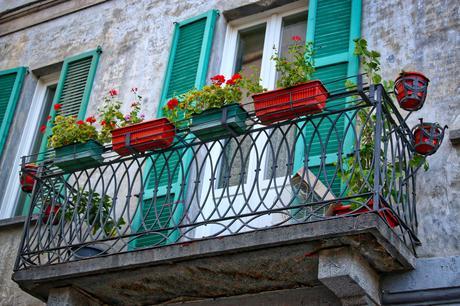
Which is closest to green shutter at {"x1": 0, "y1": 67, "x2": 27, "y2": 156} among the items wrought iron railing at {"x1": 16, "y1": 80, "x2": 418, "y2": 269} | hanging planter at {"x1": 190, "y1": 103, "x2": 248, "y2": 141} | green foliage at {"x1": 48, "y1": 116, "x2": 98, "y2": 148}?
wrought iron railing at {"x1": 16, "y1": 80, "x2": 418, "y2": 269}

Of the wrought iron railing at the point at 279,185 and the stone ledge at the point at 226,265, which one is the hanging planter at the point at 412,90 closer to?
the wrought iron railing at the point at 279,185

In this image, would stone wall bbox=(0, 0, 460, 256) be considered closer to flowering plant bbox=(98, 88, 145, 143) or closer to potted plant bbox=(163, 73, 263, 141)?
flowering plant bbox=(98, 88, 145, 143)

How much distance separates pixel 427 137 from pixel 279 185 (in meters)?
1.51

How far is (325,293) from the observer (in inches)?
272

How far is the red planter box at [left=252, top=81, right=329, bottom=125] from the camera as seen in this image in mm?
6820

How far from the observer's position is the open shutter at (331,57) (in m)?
7.50

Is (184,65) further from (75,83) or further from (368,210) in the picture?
(368,210)

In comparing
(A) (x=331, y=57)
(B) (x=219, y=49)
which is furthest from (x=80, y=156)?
(A) (x=331, y=57)

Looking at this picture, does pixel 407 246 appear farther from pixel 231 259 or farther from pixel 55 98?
pixel 55 98

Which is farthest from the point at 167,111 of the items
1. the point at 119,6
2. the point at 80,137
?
the point at 119,6

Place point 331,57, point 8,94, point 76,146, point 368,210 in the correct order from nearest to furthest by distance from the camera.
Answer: point 368,210
point 76,146
point 331,57
point 8,94

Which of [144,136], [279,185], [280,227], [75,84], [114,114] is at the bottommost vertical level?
[280,227]

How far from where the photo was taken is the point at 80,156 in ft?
26.0

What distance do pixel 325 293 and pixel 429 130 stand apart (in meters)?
1.46
